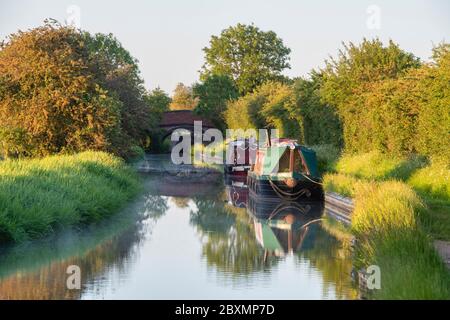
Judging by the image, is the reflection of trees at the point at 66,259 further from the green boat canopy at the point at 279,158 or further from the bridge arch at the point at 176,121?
the bridge arch at the point at 176,121

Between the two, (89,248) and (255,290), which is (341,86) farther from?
(255,290)

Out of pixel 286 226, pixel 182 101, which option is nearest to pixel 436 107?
pixel 286 226

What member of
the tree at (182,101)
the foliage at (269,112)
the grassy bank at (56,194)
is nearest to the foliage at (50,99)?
the grassy bank at (56,194)

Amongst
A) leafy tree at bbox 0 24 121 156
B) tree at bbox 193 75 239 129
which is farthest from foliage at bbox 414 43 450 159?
tree at bbox 193 75 239 129

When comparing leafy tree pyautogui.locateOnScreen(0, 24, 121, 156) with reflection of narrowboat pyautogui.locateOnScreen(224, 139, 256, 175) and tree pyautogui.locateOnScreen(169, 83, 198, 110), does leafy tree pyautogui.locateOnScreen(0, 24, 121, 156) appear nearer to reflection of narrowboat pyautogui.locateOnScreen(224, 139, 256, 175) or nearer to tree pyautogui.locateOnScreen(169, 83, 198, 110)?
reflection of narrowboat pyautogui.locateOnScreen(224, 139, 256, 175)

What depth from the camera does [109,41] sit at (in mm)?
76375

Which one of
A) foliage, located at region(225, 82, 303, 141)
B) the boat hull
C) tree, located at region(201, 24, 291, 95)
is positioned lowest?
the boat hull

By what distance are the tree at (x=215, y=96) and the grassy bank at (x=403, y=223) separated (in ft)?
178

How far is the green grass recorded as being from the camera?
962 centimetres

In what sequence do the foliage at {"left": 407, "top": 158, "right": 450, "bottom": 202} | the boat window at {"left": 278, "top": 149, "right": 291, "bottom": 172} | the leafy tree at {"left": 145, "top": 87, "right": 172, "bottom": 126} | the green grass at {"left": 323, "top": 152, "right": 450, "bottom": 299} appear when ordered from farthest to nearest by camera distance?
the leafy tree at {"left": 145, "top": 87, "right": 172, "bottom": 126} → the boat window at {"left": 278, "top": 149, "right": 291, "bottom": 172} → the foliage at {"left": 407, "top": 158, "right": 450, "bottom": 202} → the green grass at {"left": 323, "top": 152, "right": 450, "bottom": 299}

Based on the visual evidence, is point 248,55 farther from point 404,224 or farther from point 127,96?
point 404,224

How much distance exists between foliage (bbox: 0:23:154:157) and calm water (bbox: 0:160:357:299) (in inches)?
326

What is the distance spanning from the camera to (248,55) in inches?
3364
